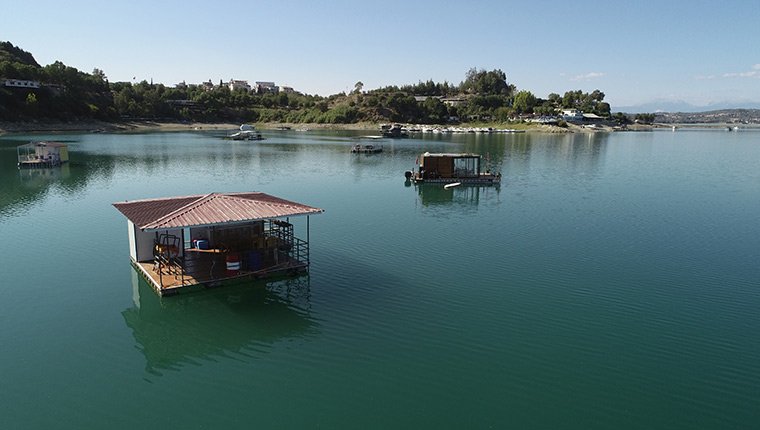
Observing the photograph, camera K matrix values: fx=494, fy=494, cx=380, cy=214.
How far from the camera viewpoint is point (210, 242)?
84.8ft

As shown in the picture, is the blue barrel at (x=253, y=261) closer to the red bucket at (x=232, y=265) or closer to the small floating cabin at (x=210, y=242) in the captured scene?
the small floating cabin at (x=210, y=242)

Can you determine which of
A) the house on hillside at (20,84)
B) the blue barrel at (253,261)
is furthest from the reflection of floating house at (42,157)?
the house on hillside at (20,84)

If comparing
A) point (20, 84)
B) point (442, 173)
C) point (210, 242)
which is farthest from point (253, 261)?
point (20, 84)

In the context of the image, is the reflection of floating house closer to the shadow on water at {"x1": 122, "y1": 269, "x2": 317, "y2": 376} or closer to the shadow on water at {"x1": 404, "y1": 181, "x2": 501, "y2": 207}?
the shadow on water at {"x1": 404, "y1": 181, "x2": 501, "y2": 207}

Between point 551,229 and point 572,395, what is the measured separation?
78.6 feet

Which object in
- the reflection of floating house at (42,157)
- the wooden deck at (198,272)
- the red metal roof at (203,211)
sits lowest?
the wooden deck at (198,272)

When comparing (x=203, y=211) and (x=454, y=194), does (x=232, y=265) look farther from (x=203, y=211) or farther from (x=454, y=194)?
(x=454, y=194)

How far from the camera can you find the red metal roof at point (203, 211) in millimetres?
22359

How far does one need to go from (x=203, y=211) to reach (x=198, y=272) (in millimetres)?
3258

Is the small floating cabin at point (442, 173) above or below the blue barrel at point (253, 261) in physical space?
above

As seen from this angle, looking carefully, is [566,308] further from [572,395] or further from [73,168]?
[73,168]

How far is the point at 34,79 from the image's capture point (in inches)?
6791

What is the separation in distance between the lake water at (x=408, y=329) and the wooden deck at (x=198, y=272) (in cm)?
66

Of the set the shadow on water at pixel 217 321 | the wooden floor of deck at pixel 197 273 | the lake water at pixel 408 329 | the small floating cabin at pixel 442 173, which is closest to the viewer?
the lake water at pixel 408 329
